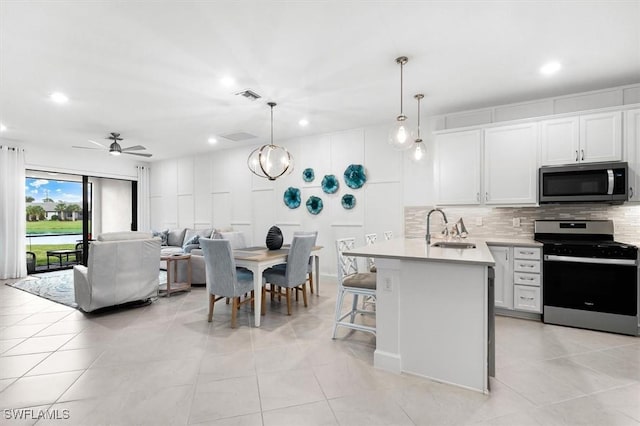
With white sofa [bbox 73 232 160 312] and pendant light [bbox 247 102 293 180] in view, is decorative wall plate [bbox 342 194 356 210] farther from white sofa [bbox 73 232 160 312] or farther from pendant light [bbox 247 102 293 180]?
white sofa [bbox 73 232 160 312]

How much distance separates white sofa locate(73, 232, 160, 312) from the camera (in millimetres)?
3604

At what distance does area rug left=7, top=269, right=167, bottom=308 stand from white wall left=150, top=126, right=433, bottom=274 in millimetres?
1940

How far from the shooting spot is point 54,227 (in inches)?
276

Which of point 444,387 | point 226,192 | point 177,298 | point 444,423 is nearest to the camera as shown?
point 444,423

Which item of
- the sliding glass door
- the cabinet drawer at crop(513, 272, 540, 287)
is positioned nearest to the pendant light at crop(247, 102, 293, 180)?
the cabinet drawer at crop(513, 272, 540, 287)

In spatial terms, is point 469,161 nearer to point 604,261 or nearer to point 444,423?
point 604,261

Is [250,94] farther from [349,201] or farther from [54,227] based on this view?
[54,227]

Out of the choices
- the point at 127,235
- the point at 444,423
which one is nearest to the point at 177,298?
the point at 127,235

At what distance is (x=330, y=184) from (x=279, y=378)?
11.8 ft

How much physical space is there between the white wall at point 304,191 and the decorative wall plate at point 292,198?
0.09 meters

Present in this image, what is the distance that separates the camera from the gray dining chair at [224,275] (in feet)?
10.7

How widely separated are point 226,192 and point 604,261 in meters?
6.27

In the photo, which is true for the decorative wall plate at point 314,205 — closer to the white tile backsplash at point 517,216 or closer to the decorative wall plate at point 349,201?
the decorative wall plate at point 349,201

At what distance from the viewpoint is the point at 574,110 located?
3.65 m
